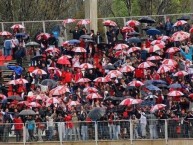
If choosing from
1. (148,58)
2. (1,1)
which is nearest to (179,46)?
(148,58)

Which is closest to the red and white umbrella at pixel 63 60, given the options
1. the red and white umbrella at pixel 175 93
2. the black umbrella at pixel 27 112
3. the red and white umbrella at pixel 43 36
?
the red and white umbrella at pixel 43 36

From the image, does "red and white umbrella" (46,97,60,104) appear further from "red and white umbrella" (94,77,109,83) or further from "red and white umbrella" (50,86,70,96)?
"red and white umbrella" (94,77,109,83)

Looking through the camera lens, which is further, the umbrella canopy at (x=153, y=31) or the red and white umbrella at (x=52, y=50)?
the umbrella canopy at (x=153, y=31)

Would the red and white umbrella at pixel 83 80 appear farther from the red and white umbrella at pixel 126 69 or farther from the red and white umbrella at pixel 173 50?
the red and white umbrella at pixel 173 50

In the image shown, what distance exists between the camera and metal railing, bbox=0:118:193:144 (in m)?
41.5

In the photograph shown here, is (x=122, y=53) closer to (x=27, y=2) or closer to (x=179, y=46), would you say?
(x=179, y=46)

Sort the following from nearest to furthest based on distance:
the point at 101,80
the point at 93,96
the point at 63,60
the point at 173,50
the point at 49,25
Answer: the point at 93,96
the point at 101,80
the point at 173,50
the point at 63,60
the point at 49,25

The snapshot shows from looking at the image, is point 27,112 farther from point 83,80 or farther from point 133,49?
point 133,49

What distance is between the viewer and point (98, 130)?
4191cm

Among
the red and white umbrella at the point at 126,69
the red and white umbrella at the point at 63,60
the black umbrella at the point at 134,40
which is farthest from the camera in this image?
the black umbrella at the point at 134,40

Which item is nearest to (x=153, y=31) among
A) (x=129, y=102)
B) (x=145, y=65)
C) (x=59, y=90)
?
(x=145, y=65)

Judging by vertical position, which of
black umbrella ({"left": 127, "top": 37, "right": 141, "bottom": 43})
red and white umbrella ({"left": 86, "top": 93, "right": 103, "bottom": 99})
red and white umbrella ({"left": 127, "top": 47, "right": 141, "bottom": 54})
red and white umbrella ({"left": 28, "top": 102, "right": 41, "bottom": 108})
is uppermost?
black umbrella ({"left": 127, "top": 37, "right": 141, "bottom": 43})

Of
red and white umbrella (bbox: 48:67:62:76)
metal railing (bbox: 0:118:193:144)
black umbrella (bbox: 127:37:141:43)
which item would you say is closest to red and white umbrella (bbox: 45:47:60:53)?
red and white umbrella (bbox: 48:67:62:76)

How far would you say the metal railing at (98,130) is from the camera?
4147cm
